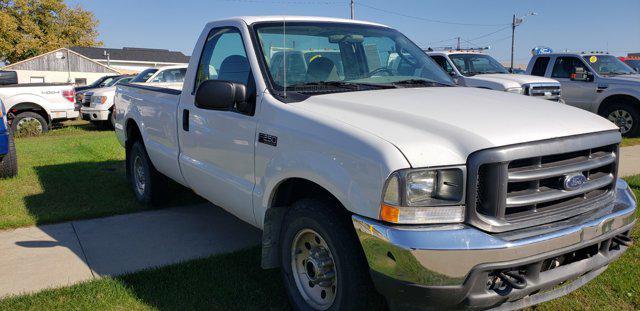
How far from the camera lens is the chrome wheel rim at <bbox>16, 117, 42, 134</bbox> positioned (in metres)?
13.6

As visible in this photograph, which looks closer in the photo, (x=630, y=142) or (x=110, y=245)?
(x=110, y=245)

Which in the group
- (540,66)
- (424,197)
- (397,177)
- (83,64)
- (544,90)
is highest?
(83,64)

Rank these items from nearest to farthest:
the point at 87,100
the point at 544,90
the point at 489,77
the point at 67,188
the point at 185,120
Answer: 1. the point at 185,120
2. the point at 67,188
3. the point at 544,90
4. the point at 489,77
5. the point at 87,100

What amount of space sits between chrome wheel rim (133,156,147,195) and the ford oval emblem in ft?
15.4

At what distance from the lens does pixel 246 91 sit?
11.5 ft

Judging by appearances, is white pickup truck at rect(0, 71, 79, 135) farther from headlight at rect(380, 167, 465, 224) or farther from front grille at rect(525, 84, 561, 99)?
headlight at rect(380, 167, 465, 224)

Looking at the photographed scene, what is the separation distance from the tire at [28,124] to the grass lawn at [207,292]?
11462 mm

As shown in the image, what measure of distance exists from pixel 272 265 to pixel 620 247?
2.11 meters

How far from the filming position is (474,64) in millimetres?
12461

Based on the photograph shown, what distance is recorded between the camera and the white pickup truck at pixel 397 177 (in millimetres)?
2469

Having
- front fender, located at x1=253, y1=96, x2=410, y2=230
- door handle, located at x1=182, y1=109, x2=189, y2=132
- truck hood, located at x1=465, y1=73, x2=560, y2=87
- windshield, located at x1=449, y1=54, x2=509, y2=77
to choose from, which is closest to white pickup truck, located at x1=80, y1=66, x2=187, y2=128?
windshield, located at x1=449, y1=54, x2=509, y2=77

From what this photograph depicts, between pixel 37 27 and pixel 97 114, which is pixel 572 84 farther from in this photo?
pixel 37 27

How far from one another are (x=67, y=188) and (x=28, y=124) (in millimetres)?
8016

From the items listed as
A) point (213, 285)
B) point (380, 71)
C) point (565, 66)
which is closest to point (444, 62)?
point (565, 66)
